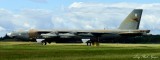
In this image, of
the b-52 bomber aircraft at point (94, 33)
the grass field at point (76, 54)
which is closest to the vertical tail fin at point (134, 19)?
the b-52 bomber aircraft at point (94, 33)

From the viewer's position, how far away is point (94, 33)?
516 feet

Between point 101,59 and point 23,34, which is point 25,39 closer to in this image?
point 23,34

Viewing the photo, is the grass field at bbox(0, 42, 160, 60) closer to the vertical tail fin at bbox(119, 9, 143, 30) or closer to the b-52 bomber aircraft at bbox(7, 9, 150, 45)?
the b-52 bomber aircraft at bbox(7, 9, 150, 45)

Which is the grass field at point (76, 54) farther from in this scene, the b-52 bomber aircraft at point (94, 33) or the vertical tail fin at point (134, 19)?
the vertical tail fin at point (134, 19)

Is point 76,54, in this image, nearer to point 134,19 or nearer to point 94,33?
point 134,19

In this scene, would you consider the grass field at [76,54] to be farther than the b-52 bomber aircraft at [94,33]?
No

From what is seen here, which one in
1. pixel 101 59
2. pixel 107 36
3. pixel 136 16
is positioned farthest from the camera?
pixel 107 36

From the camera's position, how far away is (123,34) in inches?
5901

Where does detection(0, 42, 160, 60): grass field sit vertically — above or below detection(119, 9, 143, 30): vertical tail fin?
below

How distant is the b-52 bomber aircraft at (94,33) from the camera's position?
146125 millimetres

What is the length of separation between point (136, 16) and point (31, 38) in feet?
120

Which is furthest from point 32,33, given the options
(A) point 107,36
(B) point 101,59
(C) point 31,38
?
(B) point 101,59

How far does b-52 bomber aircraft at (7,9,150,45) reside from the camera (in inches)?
5753

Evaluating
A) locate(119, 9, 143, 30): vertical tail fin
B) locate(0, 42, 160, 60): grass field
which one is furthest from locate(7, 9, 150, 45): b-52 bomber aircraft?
locate(0, 42, 160, 60): grass field
